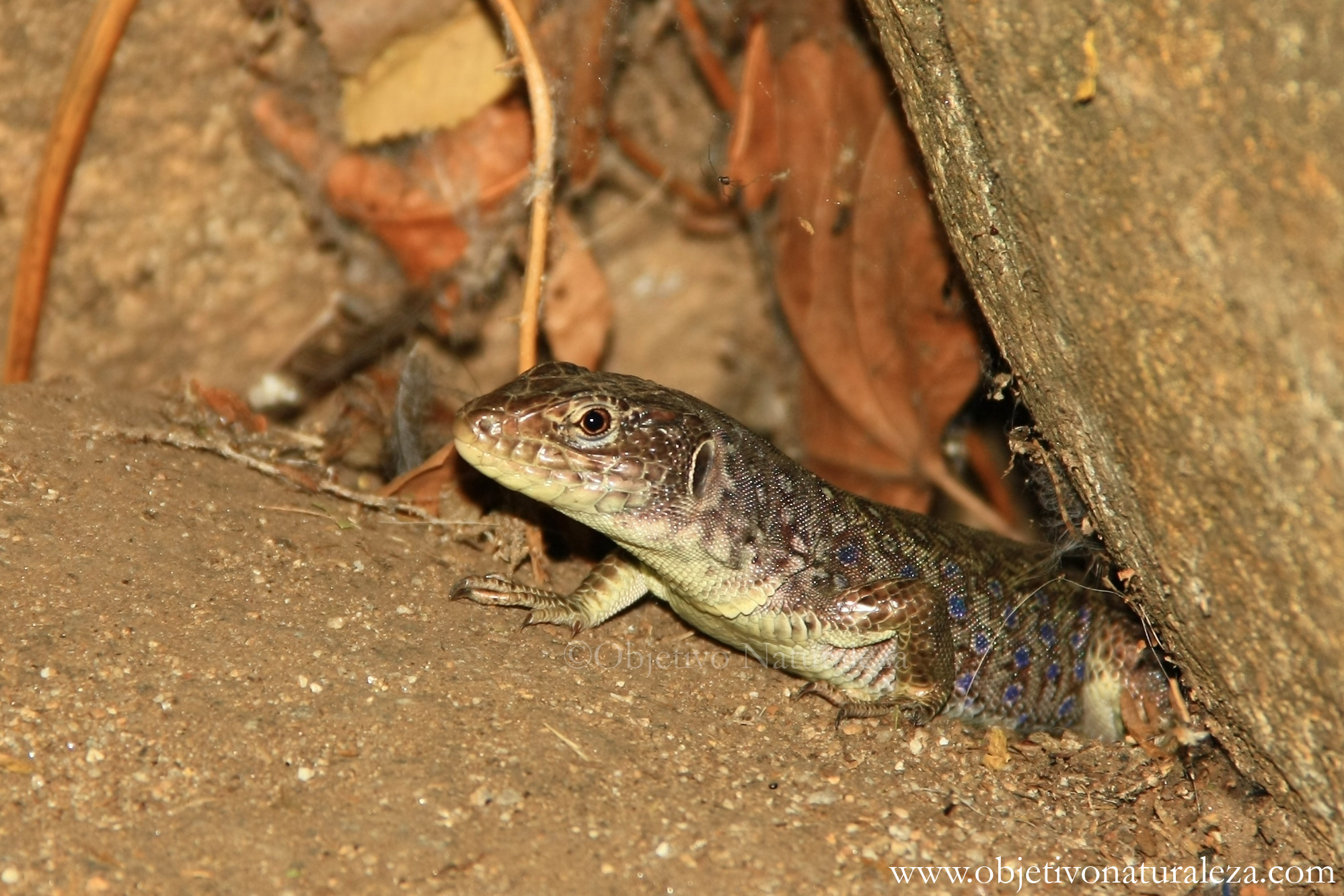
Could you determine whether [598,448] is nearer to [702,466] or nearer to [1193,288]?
[702,466]

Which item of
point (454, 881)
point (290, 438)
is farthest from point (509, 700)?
point (290, 438)

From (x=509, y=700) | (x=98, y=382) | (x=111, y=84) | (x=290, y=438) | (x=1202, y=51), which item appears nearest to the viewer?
(x=1202, y=51)

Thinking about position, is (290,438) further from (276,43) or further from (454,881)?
(454,881)

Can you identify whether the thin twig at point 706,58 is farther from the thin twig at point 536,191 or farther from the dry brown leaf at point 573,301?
the thin twig at point 536,191

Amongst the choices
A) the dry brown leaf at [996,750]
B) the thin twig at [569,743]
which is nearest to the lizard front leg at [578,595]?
the thin twig at [569,743]

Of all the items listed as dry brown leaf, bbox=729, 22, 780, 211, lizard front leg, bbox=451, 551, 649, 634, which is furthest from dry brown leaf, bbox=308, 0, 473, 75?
lizard front leg, bbox=451, 551, 649, 634

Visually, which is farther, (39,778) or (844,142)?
(844,142)
